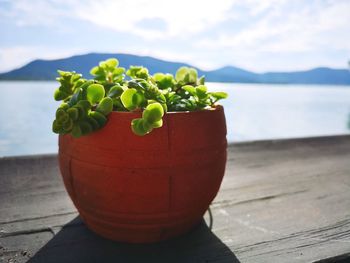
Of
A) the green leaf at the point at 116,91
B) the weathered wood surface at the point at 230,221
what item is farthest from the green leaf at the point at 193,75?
the weathered wood surface at the point at 230,221

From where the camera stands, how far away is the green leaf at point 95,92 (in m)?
1.00

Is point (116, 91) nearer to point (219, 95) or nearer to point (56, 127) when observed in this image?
point (56, 127)

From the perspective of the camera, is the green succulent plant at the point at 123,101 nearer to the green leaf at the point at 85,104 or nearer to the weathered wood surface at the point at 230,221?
the green leaf at the point at 85,104

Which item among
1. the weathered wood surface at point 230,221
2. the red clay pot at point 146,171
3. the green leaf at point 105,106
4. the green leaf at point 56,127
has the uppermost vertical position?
the green leaf at point 105,106

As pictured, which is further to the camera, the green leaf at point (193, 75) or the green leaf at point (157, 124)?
the green leaf at point (193, 75)

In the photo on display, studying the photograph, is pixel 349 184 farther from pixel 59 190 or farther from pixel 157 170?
pixel 59 190

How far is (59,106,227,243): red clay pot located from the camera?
99 cm

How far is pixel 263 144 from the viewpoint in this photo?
2.62 metres

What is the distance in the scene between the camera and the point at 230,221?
4.47ft

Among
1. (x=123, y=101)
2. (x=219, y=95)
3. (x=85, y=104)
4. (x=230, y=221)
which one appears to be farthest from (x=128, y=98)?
(x=230, y=221)

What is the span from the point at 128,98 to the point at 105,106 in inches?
2.6

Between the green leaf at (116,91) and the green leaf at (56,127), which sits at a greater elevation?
the green leaf at (116,91)

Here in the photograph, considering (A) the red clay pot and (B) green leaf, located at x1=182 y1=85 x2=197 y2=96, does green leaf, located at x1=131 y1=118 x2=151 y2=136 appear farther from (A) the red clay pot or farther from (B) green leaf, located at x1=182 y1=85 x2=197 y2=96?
(B) green leaf, located at x1=182 y1=85 x2=197 y2=96

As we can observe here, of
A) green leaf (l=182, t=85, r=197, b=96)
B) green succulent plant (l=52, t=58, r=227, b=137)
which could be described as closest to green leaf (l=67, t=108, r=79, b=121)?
green succulent plant (l=52, t=58, r=227, b=137)
